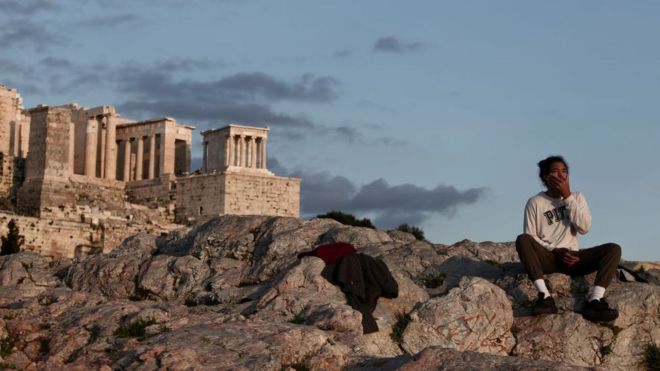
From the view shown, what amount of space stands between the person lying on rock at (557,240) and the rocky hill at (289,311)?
30 cm

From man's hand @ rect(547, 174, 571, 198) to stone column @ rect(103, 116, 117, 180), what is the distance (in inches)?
2199

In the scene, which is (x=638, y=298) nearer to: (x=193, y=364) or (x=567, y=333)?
(x=567, y=333)

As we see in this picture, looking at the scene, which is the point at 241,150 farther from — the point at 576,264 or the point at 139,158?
the point at 576,264

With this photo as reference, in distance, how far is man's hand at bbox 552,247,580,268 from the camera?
17438 mm

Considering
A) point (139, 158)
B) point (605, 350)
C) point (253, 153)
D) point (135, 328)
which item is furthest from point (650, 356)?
point (139, 158)

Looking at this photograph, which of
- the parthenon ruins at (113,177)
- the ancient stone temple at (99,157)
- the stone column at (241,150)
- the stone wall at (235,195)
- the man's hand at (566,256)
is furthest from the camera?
the stone column at (241,150)

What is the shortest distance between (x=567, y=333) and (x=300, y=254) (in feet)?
12.0

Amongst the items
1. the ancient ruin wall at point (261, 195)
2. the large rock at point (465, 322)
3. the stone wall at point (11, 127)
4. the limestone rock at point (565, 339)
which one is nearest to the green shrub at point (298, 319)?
A: the large rock at point (465, 322)

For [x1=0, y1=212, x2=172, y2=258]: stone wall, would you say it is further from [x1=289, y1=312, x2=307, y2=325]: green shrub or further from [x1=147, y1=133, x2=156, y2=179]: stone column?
[x1=289, y1=312, x2=307, y2=325]: green shrub

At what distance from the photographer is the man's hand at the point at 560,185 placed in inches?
690

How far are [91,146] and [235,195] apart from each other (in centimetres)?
877

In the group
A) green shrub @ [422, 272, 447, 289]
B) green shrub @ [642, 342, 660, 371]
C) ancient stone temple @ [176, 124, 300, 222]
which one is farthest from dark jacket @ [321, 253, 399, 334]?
ancient stone temple @ [176, 124, 300, 222]

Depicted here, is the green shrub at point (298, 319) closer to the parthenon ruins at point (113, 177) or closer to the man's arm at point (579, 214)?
the man's arm at point (579, 214)

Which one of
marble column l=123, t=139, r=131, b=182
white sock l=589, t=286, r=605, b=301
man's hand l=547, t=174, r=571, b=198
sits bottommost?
white sock l=589, t=286, r=605, b=301
